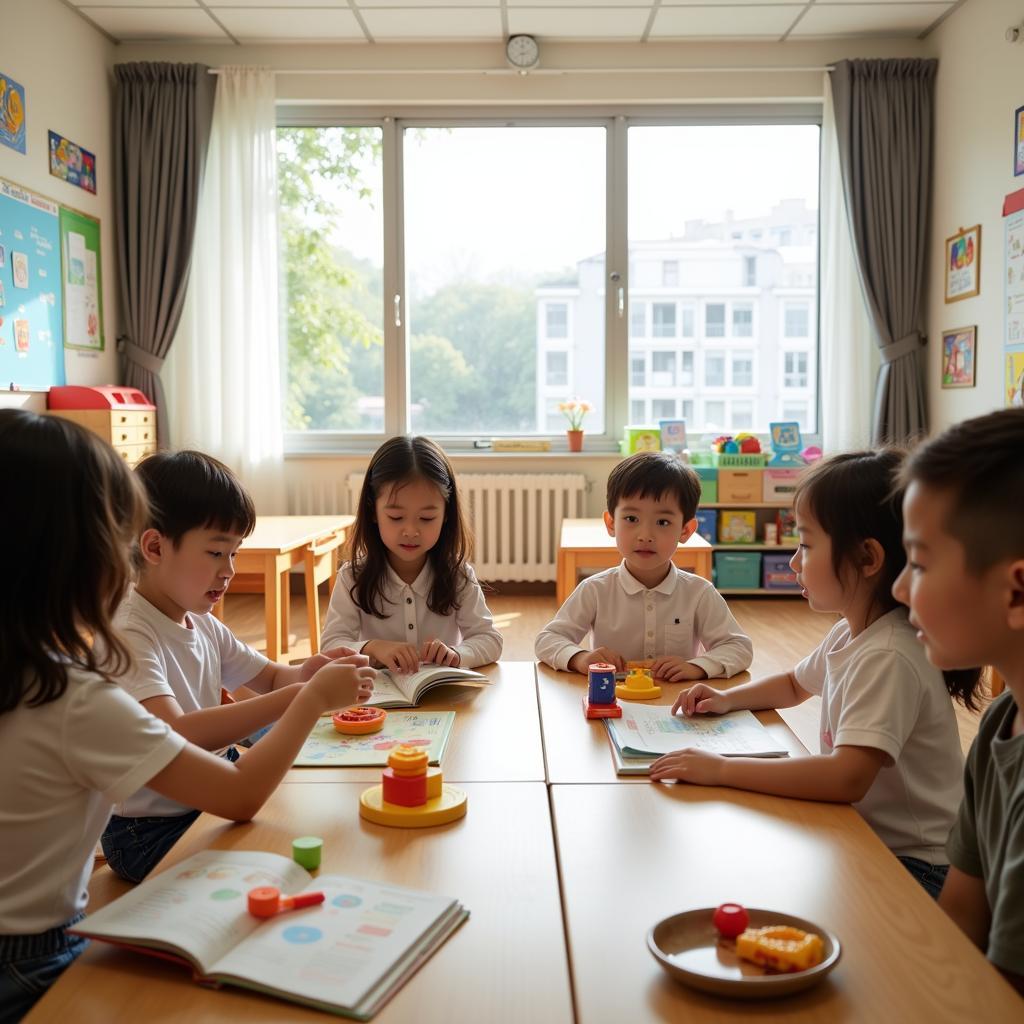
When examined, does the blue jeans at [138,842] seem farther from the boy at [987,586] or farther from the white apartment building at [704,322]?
the white apartment building at [704,322]

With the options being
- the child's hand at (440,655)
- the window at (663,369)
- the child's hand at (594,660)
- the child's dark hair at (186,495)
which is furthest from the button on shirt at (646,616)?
the window at (663,369)

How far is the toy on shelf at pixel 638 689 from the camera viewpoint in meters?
1.64

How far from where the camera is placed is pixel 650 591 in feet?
6.77

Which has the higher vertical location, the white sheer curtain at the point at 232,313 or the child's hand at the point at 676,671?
the white sheer curtain at the point at 232,313

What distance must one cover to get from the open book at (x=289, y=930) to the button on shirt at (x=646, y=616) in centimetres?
109

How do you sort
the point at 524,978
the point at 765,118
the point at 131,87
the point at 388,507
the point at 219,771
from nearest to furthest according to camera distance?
the point at 524,978, the point at 219,771, the point at 388,507, the point at 131,87, the point at 765,118

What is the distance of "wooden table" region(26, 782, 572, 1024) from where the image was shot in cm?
77

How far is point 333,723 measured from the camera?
4.86 feet

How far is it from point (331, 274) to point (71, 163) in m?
1.39

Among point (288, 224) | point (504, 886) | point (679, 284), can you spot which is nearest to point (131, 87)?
point (288, 224)

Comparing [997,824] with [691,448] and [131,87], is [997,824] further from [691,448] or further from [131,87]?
[131,87]

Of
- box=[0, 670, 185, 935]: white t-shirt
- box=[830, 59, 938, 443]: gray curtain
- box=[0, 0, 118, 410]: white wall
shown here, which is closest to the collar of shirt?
box=[0, 670, 185, 935]: white t-shirt

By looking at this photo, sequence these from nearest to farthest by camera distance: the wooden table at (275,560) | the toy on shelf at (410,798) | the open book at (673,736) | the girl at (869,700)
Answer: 1. the toy on shelf at (410,798)
2. the girl at (869,700)
3. the open book at (673,736)
4. the wooden table at (275,560)

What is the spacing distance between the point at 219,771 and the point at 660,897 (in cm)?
47
